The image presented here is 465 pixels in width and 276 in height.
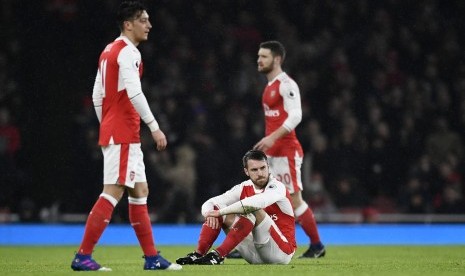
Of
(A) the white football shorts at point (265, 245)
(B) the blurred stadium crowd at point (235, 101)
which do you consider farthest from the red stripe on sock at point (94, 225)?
(B) the blurred stadium crowd at point (235, 101)

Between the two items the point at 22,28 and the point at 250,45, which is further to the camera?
the point at 250,45

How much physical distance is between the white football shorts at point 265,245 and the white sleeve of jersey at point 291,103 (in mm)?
1701

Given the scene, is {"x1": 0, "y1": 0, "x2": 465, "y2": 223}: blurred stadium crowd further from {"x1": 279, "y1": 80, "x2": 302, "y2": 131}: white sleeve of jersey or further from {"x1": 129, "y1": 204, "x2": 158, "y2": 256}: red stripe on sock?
{"x1": 129, "y1": 204, "x2": 158, "y2": 256}: red stripe on sock

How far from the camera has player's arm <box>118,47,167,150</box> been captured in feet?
21.3

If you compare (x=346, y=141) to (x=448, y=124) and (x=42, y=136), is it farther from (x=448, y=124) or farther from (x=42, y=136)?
(x=42, y=136)

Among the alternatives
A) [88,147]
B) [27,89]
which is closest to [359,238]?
[88,147]

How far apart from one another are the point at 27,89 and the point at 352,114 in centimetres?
520

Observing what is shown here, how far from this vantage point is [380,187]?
50.1 ft

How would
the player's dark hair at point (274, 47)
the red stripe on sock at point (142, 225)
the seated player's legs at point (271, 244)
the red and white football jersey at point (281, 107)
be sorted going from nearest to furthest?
the red stripe on sock at point (142, 225) < the seated player's legs at point (271, 244) < the red and white football jersey at point (281, 107) < the player's dark hair at point (274, 47)

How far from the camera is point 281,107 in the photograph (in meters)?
9.38

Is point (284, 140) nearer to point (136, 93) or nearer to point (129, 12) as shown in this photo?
point (129, 12)

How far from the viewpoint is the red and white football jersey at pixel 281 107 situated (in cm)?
928

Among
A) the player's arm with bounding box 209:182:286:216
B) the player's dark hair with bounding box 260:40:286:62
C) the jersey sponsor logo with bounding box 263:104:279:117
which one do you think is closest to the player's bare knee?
the player's arm with bounding box 209:182:286:216

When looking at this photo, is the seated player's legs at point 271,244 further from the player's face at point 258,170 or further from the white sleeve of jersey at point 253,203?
the player's face at point 258,170
